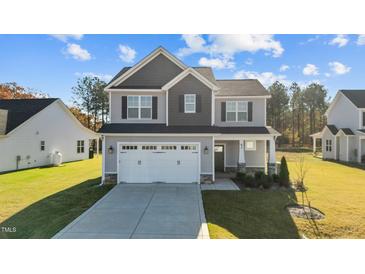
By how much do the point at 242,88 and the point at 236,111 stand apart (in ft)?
5.96

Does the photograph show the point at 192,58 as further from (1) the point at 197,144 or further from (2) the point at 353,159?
(2) the point at 353,159

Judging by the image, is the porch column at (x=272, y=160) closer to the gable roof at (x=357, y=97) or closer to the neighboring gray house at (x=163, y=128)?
the neighboring gray house at (x=163, y=128)

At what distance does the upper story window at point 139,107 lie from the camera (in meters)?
12.6

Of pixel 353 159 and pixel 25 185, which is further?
pixel 353 159

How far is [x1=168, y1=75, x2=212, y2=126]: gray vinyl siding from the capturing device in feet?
39.3

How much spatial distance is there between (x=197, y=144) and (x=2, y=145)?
1373 centimetres

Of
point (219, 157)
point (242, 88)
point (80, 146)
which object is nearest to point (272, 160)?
point (219, 157)

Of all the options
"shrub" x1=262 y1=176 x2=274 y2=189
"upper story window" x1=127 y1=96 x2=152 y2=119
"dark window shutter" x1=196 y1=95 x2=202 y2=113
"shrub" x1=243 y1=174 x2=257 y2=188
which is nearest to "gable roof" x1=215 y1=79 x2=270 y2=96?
"dark window shutter" x1=196 y1=95 x2=202 y2=113

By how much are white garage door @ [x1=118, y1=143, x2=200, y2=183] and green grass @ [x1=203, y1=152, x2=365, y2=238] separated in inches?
78.1

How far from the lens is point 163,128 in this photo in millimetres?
11914

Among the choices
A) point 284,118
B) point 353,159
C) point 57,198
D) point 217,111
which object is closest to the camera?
point 57,198
